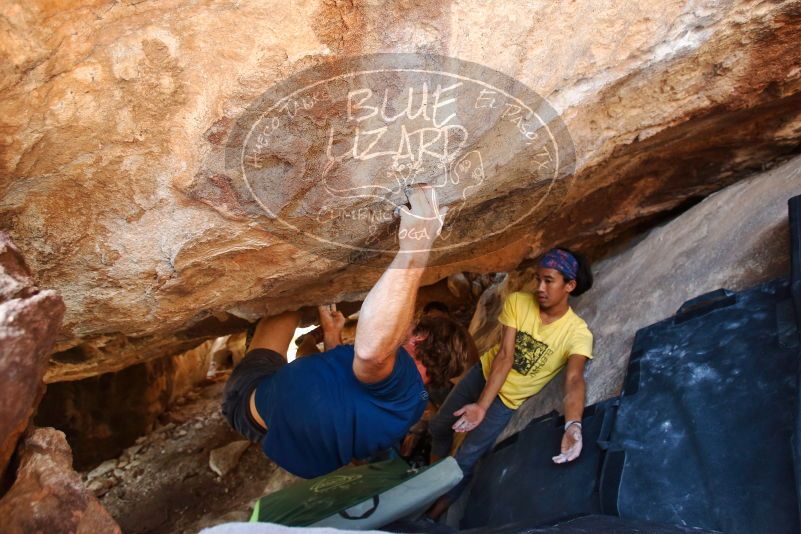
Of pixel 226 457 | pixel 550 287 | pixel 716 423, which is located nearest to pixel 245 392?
pixel 550 287

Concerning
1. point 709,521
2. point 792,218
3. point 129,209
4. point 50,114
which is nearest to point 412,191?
point 129,209

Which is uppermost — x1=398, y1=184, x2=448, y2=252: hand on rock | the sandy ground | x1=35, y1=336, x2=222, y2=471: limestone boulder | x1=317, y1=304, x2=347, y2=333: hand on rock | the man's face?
x1=398, y1=184, x2=448, y2=252: hand on rock

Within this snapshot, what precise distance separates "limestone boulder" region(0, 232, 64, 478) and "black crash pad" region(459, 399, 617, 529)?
127cm

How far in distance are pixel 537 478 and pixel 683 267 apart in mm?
1066

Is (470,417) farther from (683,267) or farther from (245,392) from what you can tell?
(683,267)

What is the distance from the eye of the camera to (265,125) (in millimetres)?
1347

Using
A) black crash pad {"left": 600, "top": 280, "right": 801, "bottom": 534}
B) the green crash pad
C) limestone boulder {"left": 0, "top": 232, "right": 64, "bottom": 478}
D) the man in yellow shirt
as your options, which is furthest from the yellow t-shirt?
limestone boulder {"left": 0, "top": 232, "right": 64, "bottom": 478}

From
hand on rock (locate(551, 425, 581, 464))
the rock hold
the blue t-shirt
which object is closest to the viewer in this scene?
the blue t-shirt

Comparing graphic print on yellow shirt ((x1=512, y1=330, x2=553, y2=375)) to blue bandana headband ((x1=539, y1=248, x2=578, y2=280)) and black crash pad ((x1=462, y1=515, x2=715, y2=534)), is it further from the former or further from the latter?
black crash pad ((x1=462, y1=515, x2=715, y2=534))

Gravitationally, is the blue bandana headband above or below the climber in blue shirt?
below

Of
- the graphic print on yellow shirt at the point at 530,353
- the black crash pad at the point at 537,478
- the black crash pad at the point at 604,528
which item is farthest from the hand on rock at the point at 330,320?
the black crash pad at the point at 604,528

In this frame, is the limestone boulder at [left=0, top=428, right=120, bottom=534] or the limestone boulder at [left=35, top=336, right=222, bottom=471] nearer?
the limestone boulder at [left=0, top=428, right=120, bottom=534]

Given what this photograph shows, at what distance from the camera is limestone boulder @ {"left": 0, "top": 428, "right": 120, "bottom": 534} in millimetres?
1146

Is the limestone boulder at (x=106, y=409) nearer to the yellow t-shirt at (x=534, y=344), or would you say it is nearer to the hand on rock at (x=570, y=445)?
the yellow t-shirt at (x=534, y=344)
